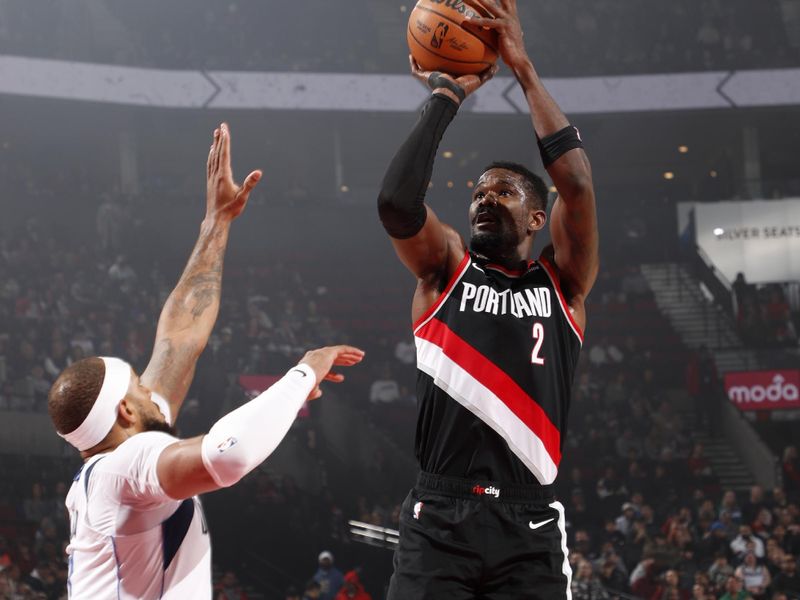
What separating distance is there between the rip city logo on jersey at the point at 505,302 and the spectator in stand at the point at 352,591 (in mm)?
8566

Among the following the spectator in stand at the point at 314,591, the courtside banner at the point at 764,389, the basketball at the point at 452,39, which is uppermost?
the courtside banner at the point at 764,389

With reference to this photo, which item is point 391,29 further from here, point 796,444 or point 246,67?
point 796,444

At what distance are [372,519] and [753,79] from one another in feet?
44.8

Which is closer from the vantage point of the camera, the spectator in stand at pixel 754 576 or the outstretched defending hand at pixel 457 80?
the outstretched defending hand at pixel 457 80

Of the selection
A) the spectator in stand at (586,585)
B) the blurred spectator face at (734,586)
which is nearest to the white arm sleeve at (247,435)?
the spectator in stand at (586,585)

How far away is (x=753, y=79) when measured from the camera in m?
22.0

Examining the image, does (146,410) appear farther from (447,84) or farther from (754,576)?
(754,576)

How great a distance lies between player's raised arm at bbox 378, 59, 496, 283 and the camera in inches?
130

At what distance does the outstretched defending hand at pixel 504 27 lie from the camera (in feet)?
11.7

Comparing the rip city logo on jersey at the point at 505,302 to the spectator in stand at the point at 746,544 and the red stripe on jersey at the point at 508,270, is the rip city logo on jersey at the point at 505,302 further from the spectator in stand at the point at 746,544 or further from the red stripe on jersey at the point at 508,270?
the spectator in stand at the point at 746,544

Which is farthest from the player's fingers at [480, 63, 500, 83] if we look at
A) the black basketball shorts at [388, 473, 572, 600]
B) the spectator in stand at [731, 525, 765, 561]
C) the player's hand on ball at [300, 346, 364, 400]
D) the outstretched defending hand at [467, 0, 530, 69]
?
the spectator in stand at [731, 525, 765, 561]

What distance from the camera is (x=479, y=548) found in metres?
3.22

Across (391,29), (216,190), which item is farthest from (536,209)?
(391,29)

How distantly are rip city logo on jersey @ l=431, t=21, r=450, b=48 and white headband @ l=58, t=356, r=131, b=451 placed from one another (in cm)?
165
